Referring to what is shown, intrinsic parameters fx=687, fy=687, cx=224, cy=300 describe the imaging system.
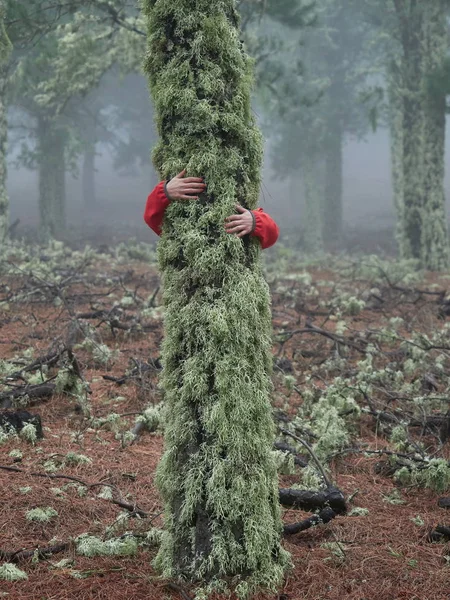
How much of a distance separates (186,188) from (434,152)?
1494 centimetres

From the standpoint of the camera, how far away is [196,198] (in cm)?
347

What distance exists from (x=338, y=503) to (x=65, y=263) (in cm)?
1162

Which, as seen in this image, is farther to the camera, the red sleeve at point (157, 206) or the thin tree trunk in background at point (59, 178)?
the thin tree trunk in background at point (59, 178)

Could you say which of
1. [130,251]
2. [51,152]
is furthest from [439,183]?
[51,152]

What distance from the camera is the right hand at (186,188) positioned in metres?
3.46

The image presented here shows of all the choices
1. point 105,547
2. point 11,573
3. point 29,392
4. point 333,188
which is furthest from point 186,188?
point 333,188

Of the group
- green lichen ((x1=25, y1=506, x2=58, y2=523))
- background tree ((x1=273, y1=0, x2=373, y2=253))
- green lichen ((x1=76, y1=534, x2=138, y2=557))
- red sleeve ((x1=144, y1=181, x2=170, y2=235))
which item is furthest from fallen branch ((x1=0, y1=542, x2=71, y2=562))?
background tree ((x1=273, y1=0, x2=373, y2=253))

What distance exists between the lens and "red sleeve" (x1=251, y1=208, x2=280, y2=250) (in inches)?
140

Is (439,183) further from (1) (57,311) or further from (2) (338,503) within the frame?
(2) (338,503)

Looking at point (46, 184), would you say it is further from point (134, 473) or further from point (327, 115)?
point (134, 473)

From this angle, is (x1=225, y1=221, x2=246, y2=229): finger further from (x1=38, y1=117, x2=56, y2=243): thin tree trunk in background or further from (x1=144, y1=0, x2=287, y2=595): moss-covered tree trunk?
(x1=38, y1=117, x2=56, y2=243): thin tree trunk in background

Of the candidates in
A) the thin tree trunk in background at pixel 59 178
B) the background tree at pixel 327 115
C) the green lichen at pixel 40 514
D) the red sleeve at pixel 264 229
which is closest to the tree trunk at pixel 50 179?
the thin tree trunk in background at pixel 59 178

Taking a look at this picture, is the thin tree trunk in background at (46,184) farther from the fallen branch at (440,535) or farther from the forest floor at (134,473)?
the fallen branch at (440,535)

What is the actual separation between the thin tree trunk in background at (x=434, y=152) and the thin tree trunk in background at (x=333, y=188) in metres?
12.7
